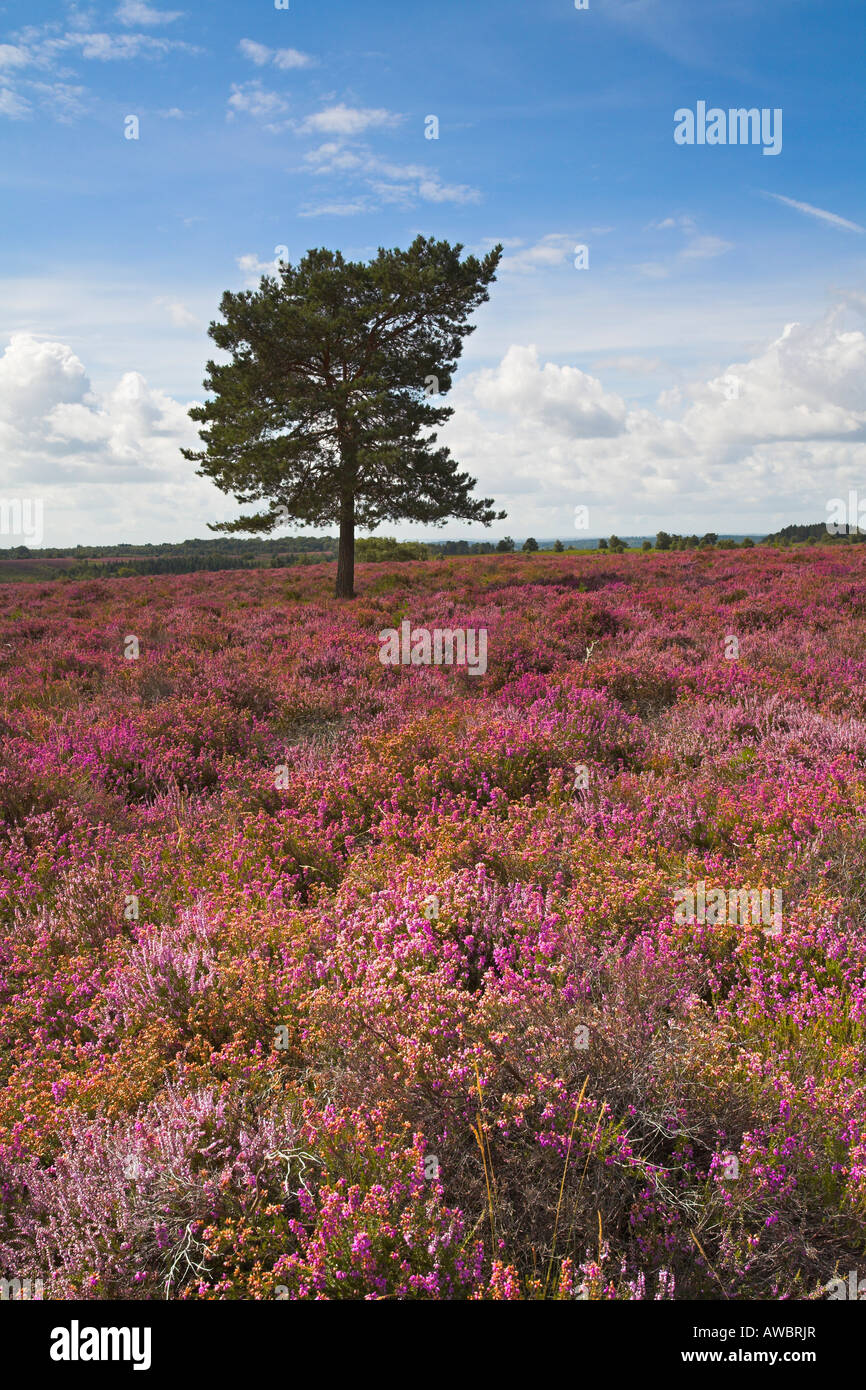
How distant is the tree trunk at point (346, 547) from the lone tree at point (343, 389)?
0.14 feet

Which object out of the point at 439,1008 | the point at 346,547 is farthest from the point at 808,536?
the point at 439,1008

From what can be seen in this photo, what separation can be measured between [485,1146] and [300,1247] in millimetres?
570

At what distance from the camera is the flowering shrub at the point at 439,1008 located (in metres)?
1.92

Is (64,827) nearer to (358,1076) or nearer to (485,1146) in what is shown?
(358,1076)

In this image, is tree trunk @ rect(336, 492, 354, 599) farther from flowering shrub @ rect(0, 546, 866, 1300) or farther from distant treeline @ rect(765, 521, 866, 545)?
distant treeline @ rect(765, 521, 866, 545)

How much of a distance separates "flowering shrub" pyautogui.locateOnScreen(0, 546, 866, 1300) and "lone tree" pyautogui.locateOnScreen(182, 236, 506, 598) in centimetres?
1382

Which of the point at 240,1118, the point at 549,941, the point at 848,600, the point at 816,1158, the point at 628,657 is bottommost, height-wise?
the point at 240,1118

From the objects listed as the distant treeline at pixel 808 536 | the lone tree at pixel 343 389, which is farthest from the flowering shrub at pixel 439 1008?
the distant treeline at pixel 808 536

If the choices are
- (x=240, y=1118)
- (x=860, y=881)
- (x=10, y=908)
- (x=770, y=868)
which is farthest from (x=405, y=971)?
(x=10, y=908)

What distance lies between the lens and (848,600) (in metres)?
12.4

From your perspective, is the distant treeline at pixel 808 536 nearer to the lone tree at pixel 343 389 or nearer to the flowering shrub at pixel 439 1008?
the lone tree at pixel 343 389

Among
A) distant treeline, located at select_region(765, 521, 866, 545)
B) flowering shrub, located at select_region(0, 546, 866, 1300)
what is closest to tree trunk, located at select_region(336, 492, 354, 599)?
flowering shrub, located at select_region(0, 546, 866, 1300)

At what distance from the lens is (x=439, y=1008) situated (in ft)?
8.05

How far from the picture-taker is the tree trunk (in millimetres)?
20125
